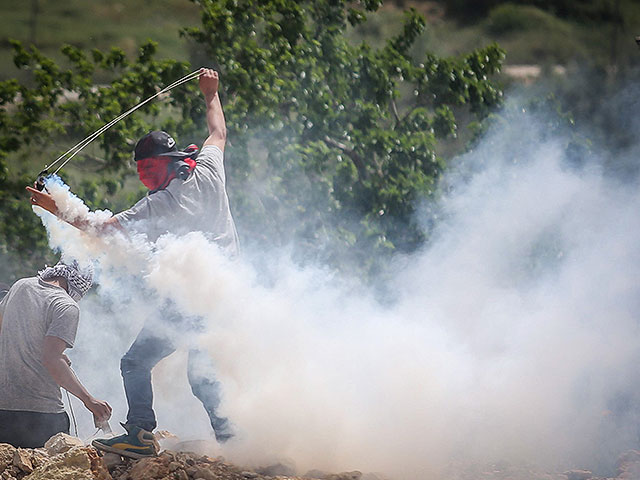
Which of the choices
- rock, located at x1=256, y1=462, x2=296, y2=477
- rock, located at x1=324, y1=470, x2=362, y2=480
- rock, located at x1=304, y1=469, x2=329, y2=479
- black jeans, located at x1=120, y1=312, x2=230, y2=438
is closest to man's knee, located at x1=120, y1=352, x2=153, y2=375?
black jeans, located at x1=120, y1=312, x2=230, y2=438

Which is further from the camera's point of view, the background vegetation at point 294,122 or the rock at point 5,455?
the background vegetation at point 294,122

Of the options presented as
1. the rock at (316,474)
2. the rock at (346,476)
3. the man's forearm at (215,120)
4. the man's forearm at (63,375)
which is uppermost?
the man's forearm at (215,120)

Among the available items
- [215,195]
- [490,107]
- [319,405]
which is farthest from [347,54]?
[319,405]

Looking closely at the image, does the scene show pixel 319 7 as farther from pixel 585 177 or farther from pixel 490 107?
pixel 585 177

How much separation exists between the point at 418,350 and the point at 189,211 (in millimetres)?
1564

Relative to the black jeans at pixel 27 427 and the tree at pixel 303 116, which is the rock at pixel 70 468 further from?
the tree at pixel 303 116

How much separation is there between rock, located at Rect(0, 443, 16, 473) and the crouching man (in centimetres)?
29

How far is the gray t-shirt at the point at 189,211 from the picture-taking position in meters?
4.25

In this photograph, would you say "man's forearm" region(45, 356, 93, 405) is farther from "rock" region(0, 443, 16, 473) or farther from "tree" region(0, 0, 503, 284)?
"tree" region(0, 0, 503, 284)

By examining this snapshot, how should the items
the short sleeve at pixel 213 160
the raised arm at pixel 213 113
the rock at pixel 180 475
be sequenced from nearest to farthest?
the rock at pixel 180 475 < the short sleeve at pixel 213 160 < the raised arm at pixel 213 113

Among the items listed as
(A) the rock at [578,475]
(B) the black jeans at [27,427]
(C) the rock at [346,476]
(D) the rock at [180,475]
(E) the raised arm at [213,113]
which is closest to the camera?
(D) the rock at [180,475]

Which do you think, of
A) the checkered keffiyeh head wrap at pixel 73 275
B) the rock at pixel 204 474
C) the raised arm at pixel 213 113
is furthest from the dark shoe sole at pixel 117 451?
the raised arm at pixel 213 113

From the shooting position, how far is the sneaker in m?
4.19

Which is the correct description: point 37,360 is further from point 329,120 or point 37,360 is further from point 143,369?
point 329,120
